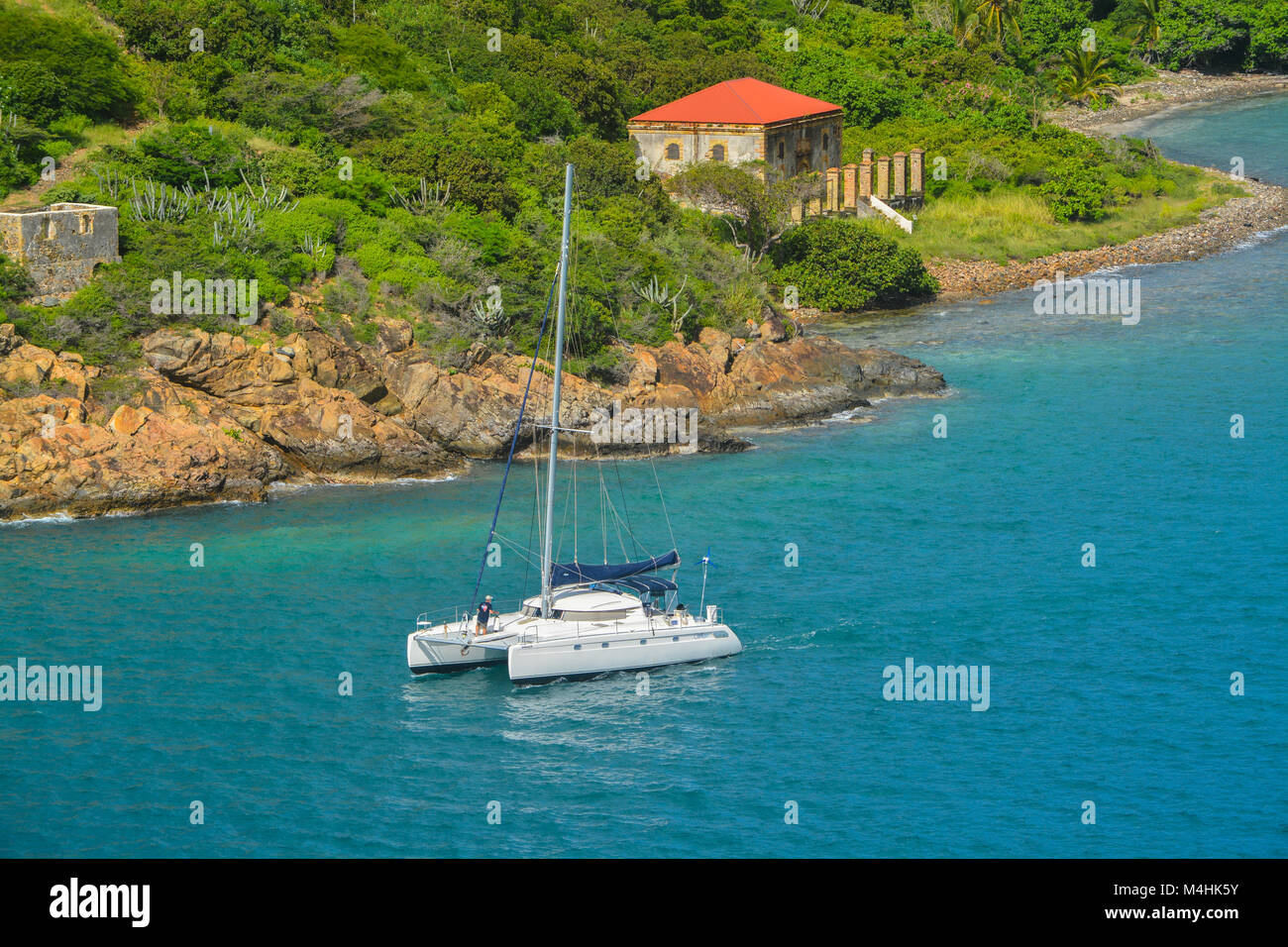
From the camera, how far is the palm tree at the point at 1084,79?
135m

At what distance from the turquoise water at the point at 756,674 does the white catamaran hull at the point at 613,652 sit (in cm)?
46

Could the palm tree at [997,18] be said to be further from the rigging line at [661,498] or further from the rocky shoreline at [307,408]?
the rigging line at [661,498]

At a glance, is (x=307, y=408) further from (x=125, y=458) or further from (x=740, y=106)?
(x=740, y=106)

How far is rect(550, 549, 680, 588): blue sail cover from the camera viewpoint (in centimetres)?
4284

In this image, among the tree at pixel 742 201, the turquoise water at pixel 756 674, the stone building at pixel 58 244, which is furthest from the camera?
the tree at pixel 742 201

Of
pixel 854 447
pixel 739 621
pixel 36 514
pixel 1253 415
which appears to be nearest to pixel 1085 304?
pixel 1253 415

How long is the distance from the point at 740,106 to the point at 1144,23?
2785 inches

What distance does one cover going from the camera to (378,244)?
6625cm

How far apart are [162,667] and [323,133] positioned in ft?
129

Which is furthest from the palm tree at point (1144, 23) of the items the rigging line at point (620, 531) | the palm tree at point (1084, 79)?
the rigging line at point (620, 531)

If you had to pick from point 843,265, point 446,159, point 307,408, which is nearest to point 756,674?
point 307,408

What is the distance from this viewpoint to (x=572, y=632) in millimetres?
41094

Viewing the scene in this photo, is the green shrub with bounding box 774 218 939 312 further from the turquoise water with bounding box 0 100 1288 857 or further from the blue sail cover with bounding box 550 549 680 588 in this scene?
the blue sail cover with bounding box 550 549 680 588

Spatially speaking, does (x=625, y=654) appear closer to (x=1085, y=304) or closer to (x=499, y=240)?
(x=499, y=240)
